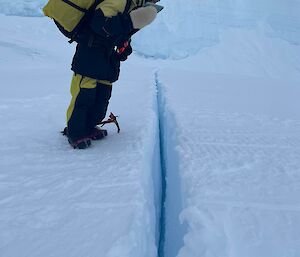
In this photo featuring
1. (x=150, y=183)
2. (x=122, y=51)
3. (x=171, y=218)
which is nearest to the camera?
(x=171, y=218)

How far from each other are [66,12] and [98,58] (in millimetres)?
259

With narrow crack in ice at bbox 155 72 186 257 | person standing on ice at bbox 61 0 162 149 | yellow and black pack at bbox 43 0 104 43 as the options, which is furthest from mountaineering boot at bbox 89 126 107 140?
yellow and black pack at bbox 43 0 104 43

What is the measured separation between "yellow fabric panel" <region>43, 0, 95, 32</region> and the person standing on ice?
59 millimetres

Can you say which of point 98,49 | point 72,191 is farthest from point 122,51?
point 72,191

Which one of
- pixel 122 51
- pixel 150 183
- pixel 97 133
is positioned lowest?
pixel 97 133

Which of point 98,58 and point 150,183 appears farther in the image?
point 98,58

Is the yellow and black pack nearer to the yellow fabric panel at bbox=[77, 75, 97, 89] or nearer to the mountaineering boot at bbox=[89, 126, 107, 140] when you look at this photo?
the yellow fabric panel at bbox=[77, 75, 97, 89]

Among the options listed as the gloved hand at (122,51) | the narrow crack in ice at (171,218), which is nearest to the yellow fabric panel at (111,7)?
the gloved hand at (122,51)

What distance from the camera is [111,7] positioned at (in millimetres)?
1630

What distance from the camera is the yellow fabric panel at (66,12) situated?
1.64 m

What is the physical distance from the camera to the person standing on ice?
5.43ft

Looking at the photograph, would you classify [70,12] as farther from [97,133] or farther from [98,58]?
[97,133]

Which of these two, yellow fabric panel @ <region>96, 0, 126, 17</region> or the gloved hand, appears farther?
the gloved hand

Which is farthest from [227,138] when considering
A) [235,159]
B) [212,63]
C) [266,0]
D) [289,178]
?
[266,0]
